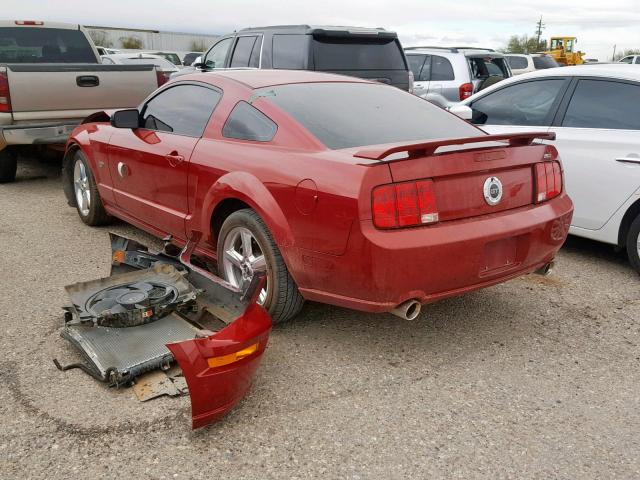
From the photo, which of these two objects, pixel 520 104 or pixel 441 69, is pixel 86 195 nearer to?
pixel 520 104

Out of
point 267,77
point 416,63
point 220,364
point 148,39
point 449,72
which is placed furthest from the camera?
point 148,39

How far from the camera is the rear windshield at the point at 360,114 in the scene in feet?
12.1

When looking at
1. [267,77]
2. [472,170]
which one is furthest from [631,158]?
[267,77]

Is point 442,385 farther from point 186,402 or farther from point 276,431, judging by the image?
point 186,402

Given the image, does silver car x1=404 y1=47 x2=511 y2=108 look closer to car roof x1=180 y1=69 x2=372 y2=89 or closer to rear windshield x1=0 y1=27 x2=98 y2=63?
rear windshield x1=0 y1=27 x2=98 y2=63

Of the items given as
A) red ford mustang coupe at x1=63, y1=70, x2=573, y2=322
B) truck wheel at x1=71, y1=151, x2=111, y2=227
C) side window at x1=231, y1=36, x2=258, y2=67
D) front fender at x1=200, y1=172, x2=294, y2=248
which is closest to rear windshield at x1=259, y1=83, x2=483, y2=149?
red ford mustang coupe at x1=63, y1=70, x2=573, y2=322

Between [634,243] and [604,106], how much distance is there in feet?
3.72

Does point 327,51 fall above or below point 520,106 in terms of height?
above

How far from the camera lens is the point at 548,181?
149 inches

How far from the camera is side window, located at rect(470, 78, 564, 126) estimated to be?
5555 millimetres

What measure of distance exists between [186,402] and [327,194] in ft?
3.92

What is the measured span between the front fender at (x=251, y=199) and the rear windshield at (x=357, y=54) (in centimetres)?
450

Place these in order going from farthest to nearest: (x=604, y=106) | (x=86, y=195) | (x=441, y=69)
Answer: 1. (x=441, y=69)
2. (x=86, y=195)
3. (x=604, y=106)

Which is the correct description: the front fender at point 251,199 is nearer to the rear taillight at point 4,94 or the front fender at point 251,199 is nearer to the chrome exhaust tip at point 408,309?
the chrome exhaust tip at point 408,309
